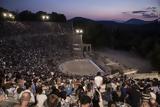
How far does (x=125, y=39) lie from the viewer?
374 feet

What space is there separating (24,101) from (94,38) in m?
93.8

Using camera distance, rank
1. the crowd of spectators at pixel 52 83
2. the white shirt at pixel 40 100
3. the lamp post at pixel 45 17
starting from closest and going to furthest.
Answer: the crowd of spectators at pixel 52 83 → the white shirt at pixel 40 100 → the lamp post at pixel 45 17

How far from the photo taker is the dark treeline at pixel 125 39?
315 ft

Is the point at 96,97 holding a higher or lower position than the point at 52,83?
higher

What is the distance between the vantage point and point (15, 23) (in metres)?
63.4

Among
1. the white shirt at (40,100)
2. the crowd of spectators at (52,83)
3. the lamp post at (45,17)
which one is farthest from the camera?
the lamp post at (45,17)

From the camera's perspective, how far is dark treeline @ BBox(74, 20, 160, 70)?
95.9 metres

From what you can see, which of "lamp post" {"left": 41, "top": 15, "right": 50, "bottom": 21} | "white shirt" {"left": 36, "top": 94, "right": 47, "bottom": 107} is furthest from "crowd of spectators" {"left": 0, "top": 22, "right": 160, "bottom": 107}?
"lamp post" {"left": 41, "top": 15, "right": 50, "bottom": 21}

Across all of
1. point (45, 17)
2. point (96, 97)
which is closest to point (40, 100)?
point (96, 97)

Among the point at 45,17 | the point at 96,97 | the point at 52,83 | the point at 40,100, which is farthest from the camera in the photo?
the point at 45,17

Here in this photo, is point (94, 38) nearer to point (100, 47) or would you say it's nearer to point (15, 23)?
point (100, 47)

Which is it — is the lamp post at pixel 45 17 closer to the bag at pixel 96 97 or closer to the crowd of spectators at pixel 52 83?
the crowd of spectators at pixel 52 83

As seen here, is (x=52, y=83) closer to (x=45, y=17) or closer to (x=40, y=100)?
(x=40, y=100)

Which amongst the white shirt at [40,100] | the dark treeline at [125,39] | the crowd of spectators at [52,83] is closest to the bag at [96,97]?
the crowd of spectators at [52,83]
